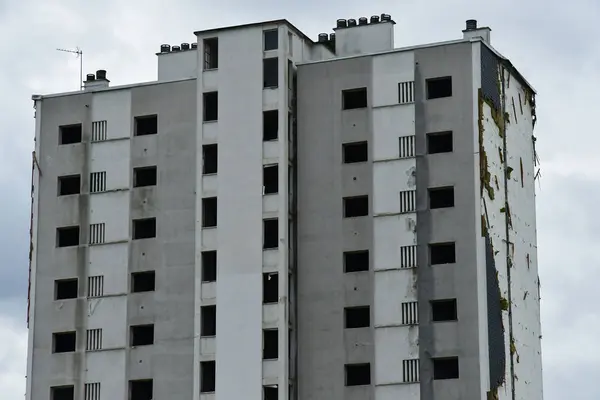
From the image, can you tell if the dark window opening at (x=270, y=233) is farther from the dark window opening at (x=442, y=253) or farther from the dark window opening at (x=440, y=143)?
the dark window opening at (x=440, y=143)

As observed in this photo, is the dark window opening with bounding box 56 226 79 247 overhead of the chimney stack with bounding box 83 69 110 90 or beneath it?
beneath

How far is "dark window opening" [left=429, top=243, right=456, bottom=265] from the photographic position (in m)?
89.3

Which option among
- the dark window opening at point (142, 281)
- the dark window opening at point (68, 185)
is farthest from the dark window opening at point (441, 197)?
the dark window opening at point (68, 185)

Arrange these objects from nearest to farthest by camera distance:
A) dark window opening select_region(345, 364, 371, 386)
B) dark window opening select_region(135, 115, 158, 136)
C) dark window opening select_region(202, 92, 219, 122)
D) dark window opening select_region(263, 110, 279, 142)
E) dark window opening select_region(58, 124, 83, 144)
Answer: dark window opening select_region(345, 364, 371, 386) < dark window opening select_region(263, 110, 279, 142) < dark window opening select_region(202, 92, 219, 122) < dark window opening select_region(135, 115, 158, 136) < dark window opening select_region(58, 124, 83, 144)

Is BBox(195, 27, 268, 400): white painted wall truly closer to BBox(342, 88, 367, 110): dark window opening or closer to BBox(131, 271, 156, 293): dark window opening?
BBox(131, 271, 156, 293): dark window opening

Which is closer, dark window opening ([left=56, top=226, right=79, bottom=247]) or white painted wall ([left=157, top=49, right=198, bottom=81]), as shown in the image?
dark window opening ([left=56, top=226, right=79, bottom=247])

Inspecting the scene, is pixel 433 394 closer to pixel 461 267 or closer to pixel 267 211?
pixel 461 267

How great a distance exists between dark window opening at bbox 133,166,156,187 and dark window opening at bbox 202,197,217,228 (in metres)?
3.77

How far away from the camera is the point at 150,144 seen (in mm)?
95625

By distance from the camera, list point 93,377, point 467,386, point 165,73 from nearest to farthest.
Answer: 1. point 467,386
2. point 93,377
3. point 165,73

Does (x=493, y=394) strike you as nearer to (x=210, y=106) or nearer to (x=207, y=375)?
(x=207, y=375)

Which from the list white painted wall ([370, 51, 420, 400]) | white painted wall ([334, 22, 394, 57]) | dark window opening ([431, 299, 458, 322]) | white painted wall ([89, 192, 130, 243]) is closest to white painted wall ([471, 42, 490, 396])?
dark window opening ([431, 299, 458, 322])

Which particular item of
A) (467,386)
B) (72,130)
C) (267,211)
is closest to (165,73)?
(72,130)

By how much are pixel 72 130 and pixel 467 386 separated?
25976 mm
